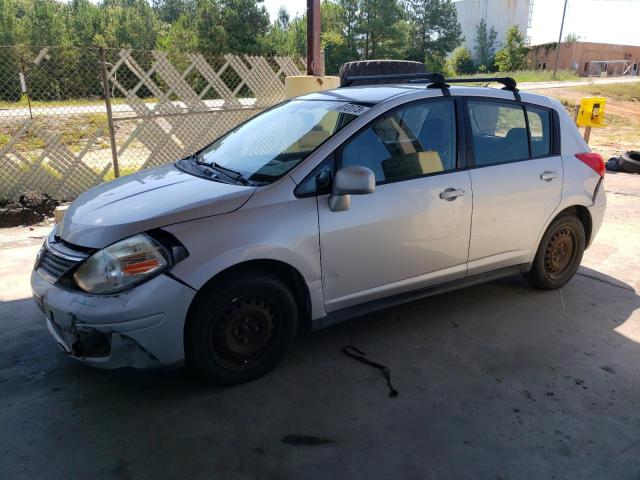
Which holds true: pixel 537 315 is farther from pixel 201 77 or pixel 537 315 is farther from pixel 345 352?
pixel 201 77

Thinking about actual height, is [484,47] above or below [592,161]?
below

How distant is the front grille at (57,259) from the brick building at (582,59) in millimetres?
78367

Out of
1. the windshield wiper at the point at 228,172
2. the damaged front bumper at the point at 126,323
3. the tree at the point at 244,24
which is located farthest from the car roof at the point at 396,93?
the tree at the point at 244,24

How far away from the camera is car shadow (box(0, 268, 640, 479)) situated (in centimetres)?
246

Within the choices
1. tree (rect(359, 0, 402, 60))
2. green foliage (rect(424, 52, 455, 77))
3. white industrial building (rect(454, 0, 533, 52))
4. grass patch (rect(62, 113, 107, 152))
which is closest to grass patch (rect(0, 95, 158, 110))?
grass patch (rect(62, 113, 107, 152))

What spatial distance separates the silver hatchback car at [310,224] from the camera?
272 centimetres

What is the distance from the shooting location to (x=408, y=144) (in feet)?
11.5

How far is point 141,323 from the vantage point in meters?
2.64

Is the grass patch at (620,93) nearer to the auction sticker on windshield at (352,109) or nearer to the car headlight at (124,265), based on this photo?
the auction sticker on windshield at (352,109)

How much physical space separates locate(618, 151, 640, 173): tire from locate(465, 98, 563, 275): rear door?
6759mm

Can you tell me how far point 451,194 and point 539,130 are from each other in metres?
1.25

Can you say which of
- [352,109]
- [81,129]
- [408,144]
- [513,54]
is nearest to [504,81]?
[408,144]

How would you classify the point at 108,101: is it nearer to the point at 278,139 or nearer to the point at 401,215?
the point at 278,139

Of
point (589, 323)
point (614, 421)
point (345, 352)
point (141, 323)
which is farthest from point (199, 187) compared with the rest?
point (589, 323)
